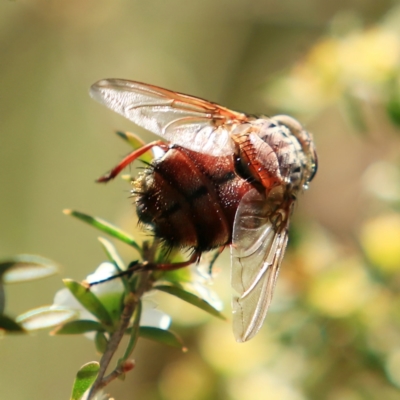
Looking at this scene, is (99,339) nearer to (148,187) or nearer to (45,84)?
(148,187)

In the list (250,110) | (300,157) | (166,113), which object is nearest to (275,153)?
(300,157)

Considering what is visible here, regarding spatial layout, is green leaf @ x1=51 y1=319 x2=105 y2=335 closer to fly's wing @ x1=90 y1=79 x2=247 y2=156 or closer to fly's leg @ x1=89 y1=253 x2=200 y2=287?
fly's leg @ x1=89 y1=253 x2=200 y2=287

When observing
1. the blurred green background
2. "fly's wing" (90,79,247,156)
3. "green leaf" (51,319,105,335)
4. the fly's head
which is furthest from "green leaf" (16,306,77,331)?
the blurred green background

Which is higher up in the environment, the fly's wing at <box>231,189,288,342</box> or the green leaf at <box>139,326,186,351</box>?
the fly's wing at <box>231,189,288,342</box>

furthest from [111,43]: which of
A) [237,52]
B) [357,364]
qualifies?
[357,364]

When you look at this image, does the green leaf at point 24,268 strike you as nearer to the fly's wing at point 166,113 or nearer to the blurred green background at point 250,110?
the fly's wing at point 166,113

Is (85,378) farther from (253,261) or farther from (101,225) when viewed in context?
(253,261)
